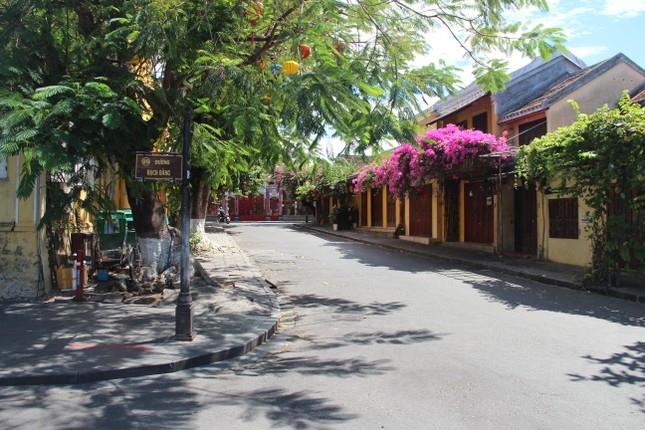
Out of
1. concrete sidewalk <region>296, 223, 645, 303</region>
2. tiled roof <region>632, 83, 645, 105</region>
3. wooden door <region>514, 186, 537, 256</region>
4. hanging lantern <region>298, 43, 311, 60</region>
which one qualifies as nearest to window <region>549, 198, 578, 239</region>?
concrete sidewalk <region>296, 223, 645, 303</region>

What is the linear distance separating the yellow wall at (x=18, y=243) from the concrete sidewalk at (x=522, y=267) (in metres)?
10.8

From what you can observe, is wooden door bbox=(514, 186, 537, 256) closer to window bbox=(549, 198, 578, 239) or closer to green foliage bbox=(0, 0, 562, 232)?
window bbox=(549, 198, 578, 239)

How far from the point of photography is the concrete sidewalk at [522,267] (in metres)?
10.9

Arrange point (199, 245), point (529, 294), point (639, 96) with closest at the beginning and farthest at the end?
point (529, 294)
point (639, 96)
point (199, 245)

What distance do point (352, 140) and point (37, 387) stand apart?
20.6ft

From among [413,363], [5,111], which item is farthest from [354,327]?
[5,111]

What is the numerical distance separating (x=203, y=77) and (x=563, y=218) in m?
11.3

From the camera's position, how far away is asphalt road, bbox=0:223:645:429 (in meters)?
4.38

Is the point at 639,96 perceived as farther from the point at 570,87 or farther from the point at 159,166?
the point at 159,166

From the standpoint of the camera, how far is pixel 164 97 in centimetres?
820

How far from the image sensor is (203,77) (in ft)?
28.2

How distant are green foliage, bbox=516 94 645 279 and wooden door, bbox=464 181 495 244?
298 inches

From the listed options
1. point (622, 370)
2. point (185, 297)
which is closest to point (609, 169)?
point (622, 370)

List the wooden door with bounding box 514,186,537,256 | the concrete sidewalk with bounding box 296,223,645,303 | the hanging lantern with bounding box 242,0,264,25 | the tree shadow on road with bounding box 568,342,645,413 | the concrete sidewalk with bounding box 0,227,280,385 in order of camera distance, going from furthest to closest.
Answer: the wooden door with bounding box 514,186,537,256, the concrete sidewalk with bounding box 296,223,645,303, the hanging lantern with bounding box 242,0,264,25, the concrete sidewalk with bounding box 0,227,280,385, the tree shadow on road with bounding box 568,342,645,413
